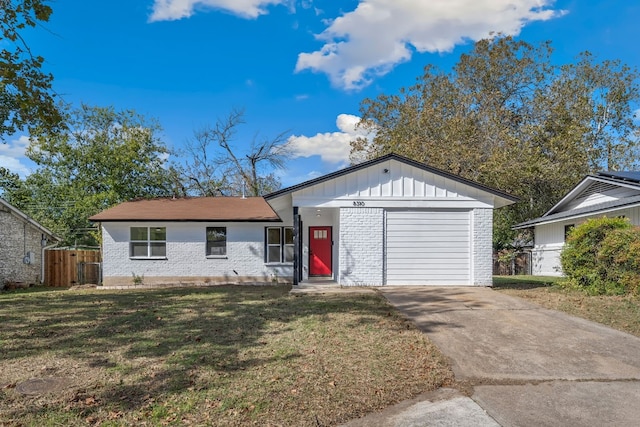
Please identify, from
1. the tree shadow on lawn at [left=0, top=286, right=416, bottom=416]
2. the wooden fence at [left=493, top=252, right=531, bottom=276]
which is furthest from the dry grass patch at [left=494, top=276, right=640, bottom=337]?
the wooden fence at [left=493, top=252, right=531, bottom=276]

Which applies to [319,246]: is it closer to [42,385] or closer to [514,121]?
[42,385]

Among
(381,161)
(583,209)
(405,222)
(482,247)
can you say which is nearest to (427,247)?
(405,222)

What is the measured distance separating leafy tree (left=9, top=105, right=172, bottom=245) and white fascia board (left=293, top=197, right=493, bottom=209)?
18.8 m

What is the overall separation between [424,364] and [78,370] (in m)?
4.23

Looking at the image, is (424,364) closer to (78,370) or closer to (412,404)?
(412,404)

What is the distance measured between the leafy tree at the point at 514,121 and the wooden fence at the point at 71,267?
18963 mm

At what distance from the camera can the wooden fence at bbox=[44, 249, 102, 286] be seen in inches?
768

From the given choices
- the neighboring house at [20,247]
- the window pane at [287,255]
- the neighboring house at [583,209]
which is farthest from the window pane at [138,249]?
the neighboring house at [583,209]

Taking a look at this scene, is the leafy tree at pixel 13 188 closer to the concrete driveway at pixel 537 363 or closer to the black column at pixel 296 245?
the black column at pixel 296 245

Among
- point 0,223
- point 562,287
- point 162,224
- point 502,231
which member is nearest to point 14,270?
point 0,223

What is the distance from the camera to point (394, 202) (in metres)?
12.9

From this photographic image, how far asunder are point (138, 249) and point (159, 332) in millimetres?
10288

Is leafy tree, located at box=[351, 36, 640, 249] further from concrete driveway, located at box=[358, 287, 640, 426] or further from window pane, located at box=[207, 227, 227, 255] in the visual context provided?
concrete driveway, located at box=[358, 287, 640, 426]

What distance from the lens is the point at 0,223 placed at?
17156mm
